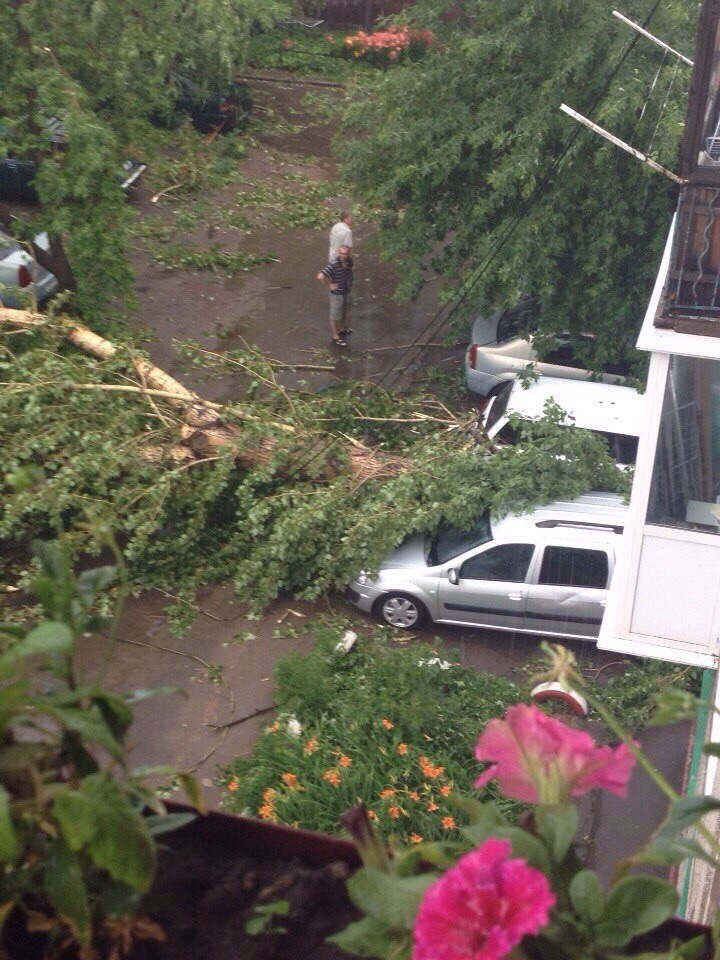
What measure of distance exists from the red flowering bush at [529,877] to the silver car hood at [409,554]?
7.00m

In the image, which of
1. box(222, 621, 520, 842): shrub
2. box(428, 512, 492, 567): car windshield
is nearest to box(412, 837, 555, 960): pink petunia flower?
box(222, 621, 520, 842): shrub

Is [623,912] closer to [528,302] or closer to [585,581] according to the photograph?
[585,581]

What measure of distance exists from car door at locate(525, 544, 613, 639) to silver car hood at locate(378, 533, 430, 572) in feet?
3.16

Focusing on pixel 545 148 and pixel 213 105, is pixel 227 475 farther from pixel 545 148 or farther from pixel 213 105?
pixel 213 105

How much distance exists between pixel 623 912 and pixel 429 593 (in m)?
7.12

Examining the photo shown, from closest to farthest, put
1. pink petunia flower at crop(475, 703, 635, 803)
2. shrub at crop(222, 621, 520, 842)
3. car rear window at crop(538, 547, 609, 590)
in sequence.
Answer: pink petunia flower at crop(475, 703, 635, 803) < shrub at crop(222, 621, 520, 842) < car rear window at crop(538, 547, 609, 590)

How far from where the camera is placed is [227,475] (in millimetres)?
8164

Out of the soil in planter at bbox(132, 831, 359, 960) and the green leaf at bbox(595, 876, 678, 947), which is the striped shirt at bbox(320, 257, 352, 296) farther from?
the green leaf at bbox(595, 876, 678, 947)

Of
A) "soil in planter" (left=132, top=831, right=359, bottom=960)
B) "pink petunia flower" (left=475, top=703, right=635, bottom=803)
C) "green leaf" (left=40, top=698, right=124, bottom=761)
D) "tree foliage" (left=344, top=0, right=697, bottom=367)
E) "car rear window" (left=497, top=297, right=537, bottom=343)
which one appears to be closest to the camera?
"green leaf" (left=40, top=698, right=124, bottom=761)

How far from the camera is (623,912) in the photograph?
38.9 inches

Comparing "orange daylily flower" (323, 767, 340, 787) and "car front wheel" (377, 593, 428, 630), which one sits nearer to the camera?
"orange daylily flower" (323, 767, 340, 787)

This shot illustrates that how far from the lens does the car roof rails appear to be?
774 cm

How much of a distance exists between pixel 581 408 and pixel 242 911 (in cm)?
847

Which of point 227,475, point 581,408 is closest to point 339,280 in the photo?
point 581,408
